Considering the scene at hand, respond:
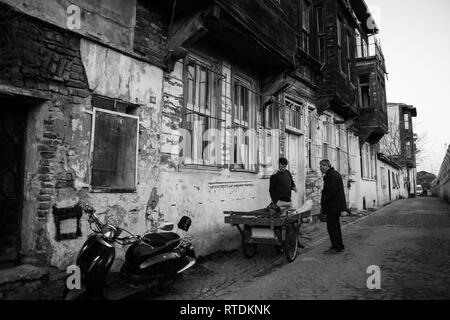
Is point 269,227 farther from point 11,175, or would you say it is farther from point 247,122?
point 11,175

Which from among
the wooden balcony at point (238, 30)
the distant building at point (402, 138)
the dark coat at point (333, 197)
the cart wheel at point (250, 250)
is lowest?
the cart wheel at point (250, 250)

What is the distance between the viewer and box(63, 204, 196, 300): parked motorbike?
12.3 ft

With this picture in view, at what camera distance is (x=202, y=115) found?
739cm

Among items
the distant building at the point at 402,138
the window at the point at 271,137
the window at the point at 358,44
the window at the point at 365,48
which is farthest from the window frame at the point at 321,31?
the distant building at the point at 402,138

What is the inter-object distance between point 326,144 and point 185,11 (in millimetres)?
10253

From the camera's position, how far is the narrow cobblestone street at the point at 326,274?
4.67 metres

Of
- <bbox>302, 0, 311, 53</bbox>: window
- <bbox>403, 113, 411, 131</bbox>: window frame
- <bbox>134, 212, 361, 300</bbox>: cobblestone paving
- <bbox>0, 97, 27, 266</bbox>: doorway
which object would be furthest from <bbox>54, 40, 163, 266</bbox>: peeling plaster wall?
<bbox>403, 113, 411, 131</bbox>: window frame

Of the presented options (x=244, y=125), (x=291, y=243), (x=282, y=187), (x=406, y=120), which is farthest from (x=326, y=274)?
(x=406, y=120)

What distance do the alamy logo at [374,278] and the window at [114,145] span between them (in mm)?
3950

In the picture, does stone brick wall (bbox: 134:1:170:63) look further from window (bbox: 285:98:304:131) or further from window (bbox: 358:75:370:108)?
window (bbox: 358:75:370:108)

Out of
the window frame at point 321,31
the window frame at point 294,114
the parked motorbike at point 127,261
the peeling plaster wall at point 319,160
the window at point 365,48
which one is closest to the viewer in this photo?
the parked motorbike at point 127,261

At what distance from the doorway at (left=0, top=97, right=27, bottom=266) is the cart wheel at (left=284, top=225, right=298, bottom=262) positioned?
14.8 ft

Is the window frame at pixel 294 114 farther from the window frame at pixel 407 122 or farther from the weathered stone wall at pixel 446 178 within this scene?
the window frame at pixel 407 122

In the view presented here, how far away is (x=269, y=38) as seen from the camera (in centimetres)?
847
